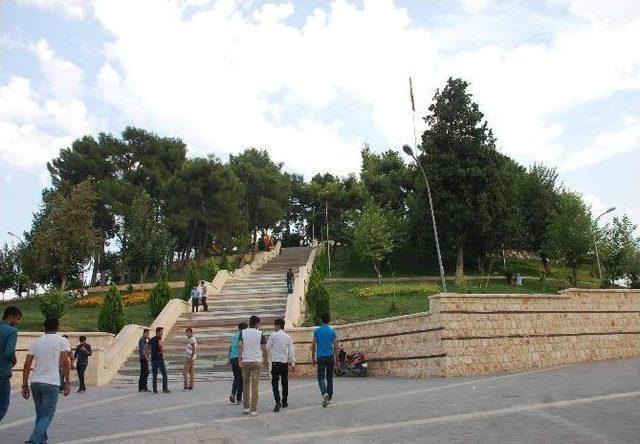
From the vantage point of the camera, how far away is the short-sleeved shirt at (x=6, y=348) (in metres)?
6.82

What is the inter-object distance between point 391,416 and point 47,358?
15.5 feet

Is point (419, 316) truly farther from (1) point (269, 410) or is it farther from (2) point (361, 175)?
(2) point (361, 175)

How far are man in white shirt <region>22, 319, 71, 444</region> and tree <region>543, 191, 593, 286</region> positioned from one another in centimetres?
3683

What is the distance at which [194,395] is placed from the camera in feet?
42.2

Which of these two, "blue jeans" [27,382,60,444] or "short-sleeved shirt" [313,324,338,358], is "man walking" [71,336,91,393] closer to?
"short-sleeved shirt" [313,324,338,358]

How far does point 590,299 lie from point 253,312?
1360 centimetres

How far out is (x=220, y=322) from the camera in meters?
23.9

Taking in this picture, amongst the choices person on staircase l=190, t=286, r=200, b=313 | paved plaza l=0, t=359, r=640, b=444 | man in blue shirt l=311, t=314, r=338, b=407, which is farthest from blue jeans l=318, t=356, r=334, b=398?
person on staircase l=190, t=286, r=200, b=313

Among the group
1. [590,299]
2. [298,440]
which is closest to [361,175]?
[590,299]

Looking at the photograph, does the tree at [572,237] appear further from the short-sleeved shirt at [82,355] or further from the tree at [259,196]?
the short-sleeved shirt at [82,355]

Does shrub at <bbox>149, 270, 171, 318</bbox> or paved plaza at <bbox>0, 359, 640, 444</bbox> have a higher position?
shrub at <bbox>149, 270, 171, 318</bbox>

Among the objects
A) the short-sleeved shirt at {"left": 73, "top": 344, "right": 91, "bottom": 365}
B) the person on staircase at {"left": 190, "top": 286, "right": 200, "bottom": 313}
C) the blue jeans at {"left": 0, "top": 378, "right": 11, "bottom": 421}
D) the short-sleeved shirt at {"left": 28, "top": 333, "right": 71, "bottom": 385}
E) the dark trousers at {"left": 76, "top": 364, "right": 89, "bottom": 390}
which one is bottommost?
the dark trousers at {"left": 76, "top": 364, "right": 89, "bottom": 390}

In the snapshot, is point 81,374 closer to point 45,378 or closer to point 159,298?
point 45,378

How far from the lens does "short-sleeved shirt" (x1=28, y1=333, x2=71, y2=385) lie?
675 centimetres
